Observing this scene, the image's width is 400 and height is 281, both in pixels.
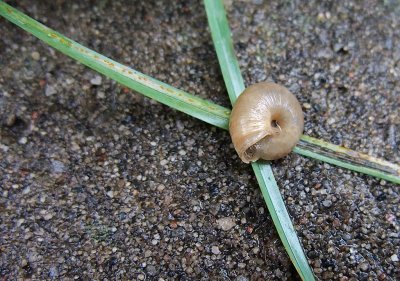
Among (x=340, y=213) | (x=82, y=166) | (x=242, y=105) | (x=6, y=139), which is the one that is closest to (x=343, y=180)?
(x=340, y=213)

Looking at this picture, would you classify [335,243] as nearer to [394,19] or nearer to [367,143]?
[367,143]

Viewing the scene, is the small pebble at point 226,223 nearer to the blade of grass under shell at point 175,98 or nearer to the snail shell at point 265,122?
the snail shell at point 265,122

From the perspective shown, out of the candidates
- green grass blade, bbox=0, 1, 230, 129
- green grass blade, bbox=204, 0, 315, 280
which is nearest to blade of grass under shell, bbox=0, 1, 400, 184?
green grass blade, bbox=0, 1, 230, 129

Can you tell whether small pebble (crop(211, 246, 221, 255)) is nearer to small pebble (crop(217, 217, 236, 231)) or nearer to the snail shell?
small pebble (crop(217, 217, 236, 231))

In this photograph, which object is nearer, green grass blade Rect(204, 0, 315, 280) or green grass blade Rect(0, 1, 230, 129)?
green grass blade Rect(204, 0, 315, 280)

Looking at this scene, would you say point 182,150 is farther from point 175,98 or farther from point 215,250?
point 215,250

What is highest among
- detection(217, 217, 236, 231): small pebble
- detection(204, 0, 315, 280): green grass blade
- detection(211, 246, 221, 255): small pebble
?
detection(204, 0, 315, 280): green grass blade
